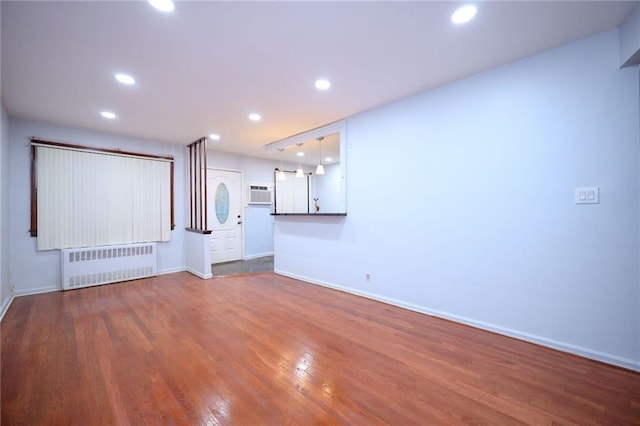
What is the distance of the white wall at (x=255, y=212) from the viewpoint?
6539 millimetres

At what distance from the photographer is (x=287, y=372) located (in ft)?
6.59

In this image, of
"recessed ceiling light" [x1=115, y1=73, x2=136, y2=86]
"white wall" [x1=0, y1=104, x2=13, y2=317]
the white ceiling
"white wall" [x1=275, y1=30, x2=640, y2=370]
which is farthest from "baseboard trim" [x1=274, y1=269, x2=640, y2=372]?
"white wall" [x1=0, y1=104, x2=13, y2=317]

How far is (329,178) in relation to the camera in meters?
7.96

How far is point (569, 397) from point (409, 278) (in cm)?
167

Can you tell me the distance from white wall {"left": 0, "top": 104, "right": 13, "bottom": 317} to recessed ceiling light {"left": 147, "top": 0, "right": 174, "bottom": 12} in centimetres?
316

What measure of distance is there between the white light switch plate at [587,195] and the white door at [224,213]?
19.7 ft

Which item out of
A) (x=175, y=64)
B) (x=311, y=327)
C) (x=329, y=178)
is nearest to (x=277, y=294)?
(x=311, y=327)

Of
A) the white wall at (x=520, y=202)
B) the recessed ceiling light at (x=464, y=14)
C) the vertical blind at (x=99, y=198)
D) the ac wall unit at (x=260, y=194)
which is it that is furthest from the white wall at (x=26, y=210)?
the recessed ceiling light at (x=464, y=14)

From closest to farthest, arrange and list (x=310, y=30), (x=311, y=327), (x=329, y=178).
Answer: (x=310, y=30) < (x=311, y=327) < (x=329, y=178)

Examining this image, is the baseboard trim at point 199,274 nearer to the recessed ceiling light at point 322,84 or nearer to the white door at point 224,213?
the white door at point 224,213

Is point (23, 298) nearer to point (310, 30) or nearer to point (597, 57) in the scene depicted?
point (310, 30)

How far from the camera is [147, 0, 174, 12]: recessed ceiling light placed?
177 cm

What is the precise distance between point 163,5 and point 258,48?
28.2 inches

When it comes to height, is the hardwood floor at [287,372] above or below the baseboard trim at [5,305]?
below
